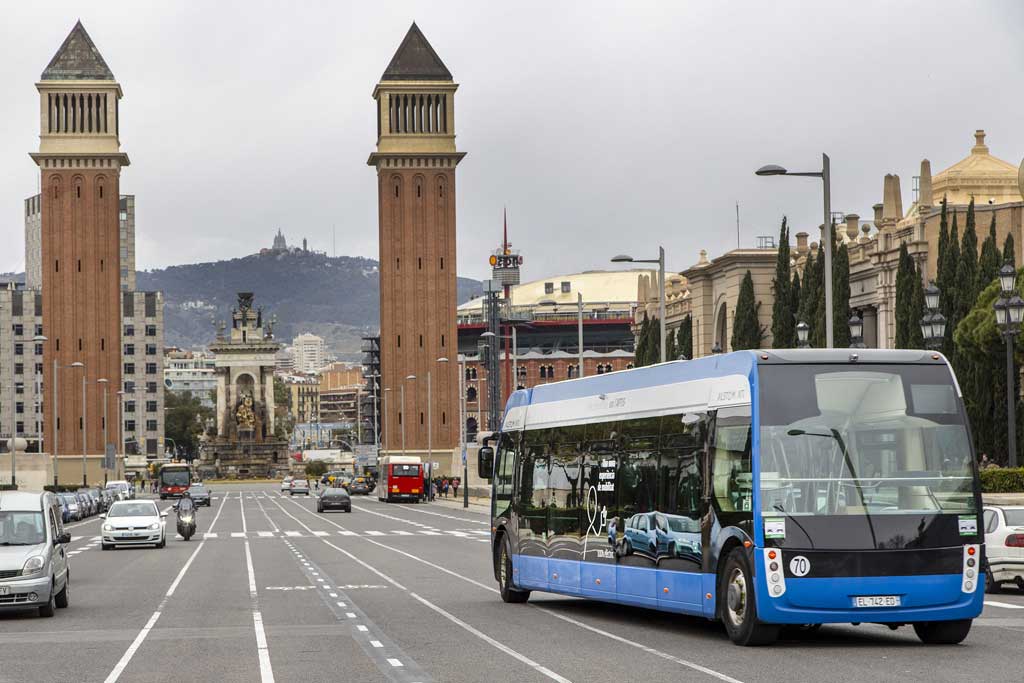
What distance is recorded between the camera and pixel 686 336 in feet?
288

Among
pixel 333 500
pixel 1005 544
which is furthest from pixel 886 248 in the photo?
pixel 1005 544

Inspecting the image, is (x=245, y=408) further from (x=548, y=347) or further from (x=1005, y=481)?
(x=1005, y=481)

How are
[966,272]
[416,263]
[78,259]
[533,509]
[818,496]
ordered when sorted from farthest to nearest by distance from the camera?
[416,263], [78,259], [966,272], [533,509], [818,496]

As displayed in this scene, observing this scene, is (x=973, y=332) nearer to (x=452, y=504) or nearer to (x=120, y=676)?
(x=120, y=676)

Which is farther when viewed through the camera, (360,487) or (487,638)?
(360,487)

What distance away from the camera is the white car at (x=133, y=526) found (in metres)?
43.6

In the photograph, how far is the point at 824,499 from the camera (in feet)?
50.1

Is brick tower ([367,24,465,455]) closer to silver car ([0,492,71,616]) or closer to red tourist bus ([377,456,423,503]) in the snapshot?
red tourist bus ([377,456,423,503])

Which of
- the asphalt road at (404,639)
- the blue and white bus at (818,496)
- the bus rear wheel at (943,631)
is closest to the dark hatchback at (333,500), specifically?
the asphalt road at (404,639)

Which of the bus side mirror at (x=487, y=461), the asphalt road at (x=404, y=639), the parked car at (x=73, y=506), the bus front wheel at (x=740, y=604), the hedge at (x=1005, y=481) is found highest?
the bus side mirror at (x=487, y=461)

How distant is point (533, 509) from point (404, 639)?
15.9ft

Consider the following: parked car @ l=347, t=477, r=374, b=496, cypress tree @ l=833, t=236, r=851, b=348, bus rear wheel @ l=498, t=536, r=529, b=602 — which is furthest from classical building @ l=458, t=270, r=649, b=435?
bus rear wheel @ l=498, t=536, r=529, b=602

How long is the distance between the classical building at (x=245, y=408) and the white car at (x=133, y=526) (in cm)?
13319

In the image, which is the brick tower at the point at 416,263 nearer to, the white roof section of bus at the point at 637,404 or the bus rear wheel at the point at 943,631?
the white roof section of bus at the point at 637,404
